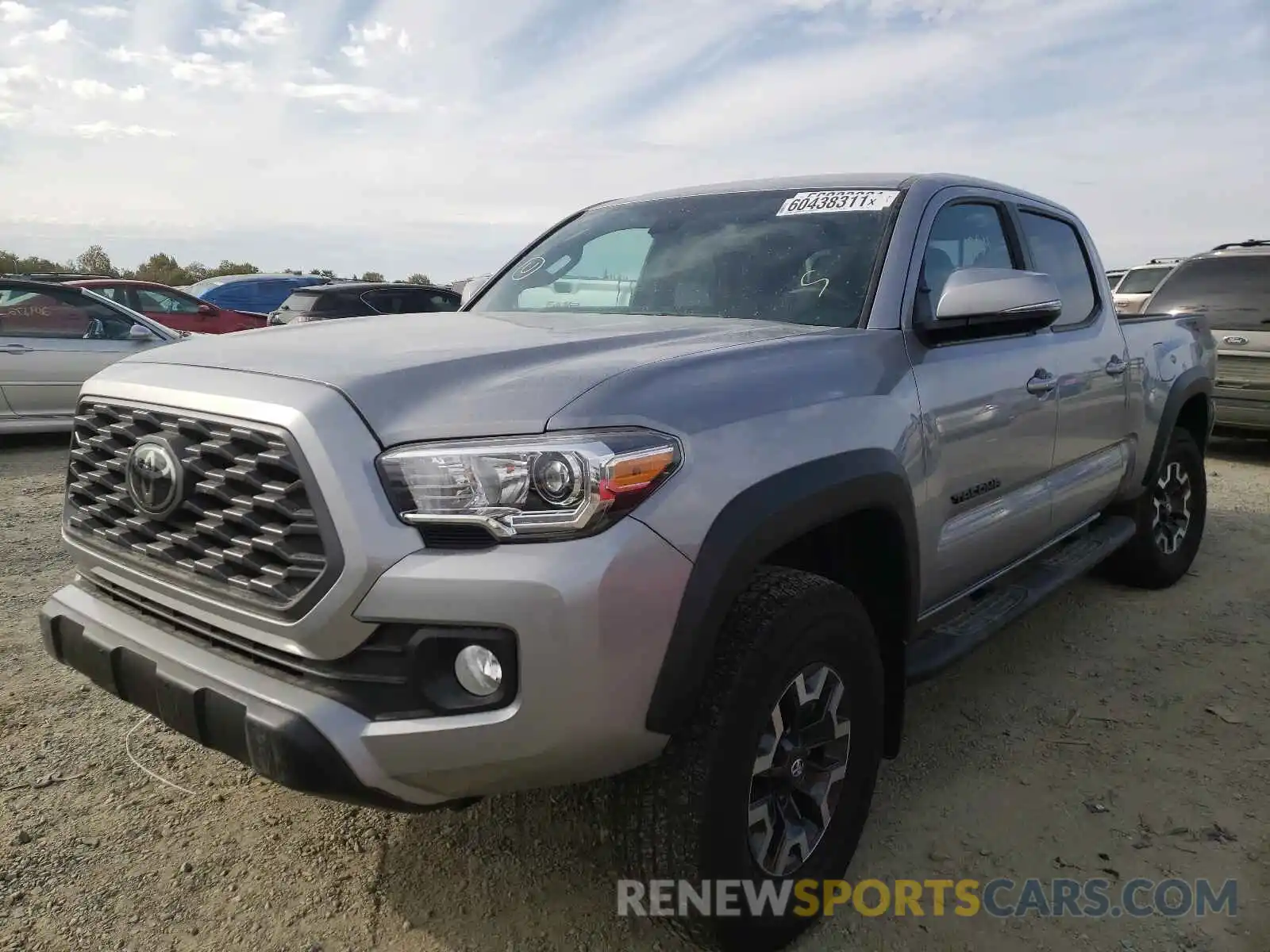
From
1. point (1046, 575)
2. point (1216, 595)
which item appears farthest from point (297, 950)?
point (1216, 595)

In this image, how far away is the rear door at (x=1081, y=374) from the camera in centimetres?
348

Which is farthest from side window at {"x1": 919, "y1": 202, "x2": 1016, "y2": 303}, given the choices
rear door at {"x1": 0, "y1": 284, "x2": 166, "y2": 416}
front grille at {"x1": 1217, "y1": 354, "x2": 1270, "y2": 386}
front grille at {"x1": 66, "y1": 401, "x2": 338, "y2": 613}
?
rear door at {"x1": 0, "y1": 284, "x2": 166, "y2": 416}

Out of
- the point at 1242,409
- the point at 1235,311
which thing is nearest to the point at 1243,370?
the point at 1242,409

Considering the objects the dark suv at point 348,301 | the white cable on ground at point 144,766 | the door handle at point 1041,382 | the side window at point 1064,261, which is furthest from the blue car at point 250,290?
the door handle at point 1041,382

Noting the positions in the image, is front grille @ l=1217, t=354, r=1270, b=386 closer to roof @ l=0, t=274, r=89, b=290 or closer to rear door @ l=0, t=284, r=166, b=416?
rear door @ l=0, t=284, r=166, b=416

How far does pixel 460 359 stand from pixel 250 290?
17389 millimetres

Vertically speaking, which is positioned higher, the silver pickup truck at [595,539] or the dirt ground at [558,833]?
the silver pickup truck at [595,539]

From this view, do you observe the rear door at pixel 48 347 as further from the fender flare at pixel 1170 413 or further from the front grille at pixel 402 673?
the fender flare at pixel 1170 413

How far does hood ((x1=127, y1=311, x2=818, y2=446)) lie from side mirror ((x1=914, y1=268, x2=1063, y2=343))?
39 cm

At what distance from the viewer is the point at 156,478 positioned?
79.4 inches

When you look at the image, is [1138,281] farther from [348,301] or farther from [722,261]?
[722,261]

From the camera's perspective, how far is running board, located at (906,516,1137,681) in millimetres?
2709

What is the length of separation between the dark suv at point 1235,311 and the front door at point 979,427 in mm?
5196

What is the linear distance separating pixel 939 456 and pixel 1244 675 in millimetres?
2085
